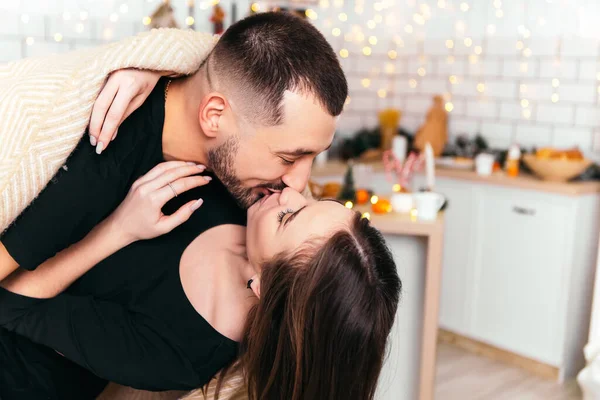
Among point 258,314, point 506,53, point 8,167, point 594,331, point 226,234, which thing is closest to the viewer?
point 8,167

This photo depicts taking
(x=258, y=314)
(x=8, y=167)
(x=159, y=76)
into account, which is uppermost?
(x=159, y=76)

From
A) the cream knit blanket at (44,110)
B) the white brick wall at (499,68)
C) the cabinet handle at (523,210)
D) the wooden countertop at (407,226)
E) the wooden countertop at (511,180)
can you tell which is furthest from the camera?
the white brick wall at (499,68)

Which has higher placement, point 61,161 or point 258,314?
point 61,161

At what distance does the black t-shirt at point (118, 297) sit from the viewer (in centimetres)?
122

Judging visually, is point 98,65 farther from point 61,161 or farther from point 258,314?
point 258,314

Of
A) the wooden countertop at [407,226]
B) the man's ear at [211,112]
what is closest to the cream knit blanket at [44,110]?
the man's ear at [211,112]

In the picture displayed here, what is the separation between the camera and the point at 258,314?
1.29m

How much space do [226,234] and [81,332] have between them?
16.2 inches

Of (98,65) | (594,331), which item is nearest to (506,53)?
(594,331)

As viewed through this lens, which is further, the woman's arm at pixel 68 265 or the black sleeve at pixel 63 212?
the woman's arm at pixel 68 265

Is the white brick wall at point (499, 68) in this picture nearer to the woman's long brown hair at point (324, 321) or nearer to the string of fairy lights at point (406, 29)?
the string of fairy lights at point (406, 29)

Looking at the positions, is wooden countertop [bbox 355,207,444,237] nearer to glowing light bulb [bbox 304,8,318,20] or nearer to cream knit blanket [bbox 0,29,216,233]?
cream knit blanket [bbox 0,29,216,233]

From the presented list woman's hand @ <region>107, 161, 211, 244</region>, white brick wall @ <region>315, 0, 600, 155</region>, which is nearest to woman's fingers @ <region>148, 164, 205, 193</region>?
woman's hand @ <region>107, 161, 211, 244</region>

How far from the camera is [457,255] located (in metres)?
3.83
